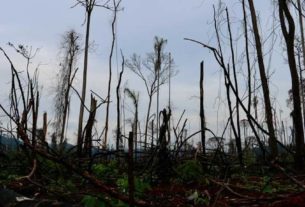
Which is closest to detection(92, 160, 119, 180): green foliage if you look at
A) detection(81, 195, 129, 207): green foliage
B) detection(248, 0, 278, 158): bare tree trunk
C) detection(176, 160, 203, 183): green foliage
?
detection(176, 160, 203, 183): green foliage

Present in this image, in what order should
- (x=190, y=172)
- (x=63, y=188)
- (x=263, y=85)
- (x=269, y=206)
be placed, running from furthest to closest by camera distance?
(x=263, y=85)
(x=190, y=172)
(x=63, y=188)
(x=269, y=206)

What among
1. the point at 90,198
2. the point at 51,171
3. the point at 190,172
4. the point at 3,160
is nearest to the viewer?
the point at 90,198

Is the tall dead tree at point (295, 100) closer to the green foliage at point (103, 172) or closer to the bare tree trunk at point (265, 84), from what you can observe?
the bare tree trunk at point (265, 84)

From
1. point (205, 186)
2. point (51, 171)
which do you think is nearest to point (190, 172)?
point (205, 186)

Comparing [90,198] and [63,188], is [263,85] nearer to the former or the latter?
[63,188]

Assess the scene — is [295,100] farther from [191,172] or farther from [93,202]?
[93,202]

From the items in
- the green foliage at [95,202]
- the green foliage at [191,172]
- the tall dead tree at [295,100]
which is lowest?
the green foliage at [95,202]

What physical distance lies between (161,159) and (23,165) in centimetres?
189

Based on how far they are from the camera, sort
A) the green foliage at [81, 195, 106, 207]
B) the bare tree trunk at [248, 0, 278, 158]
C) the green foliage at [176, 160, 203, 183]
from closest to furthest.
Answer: the green foliage at [81, 195, 106, 207] → the green foliage at [176, 160, 203, 183] → the bare tree trunk at [248, 0, 278, 158]

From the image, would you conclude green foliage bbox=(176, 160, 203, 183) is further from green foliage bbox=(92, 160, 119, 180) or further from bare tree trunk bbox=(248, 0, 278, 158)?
bare tree trunk bbox=(248, 0, 278, 158)

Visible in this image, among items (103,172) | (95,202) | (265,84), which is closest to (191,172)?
(103,172)

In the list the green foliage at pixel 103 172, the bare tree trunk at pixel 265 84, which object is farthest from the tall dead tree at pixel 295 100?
the green foliage at pixel 103 172

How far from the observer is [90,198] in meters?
2.56

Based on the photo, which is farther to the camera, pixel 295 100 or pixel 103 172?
pixel 295 100
